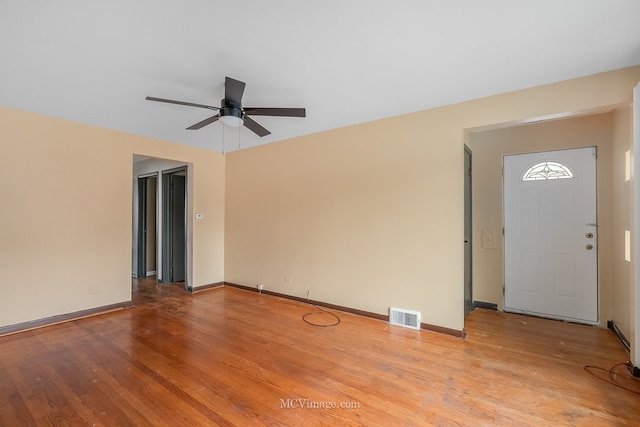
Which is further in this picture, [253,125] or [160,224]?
[160,224]

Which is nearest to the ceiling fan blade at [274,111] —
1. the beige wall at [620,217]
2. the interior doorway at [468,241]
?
the interior doorway at [468,241]

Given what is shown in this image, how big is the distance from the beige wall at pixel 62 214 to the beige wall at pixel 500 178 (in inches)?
194

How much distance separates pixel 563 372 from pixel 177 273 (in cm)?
602

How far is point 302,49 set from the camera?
214 cm

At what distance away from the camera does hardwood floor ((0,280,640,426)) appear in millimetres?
1874

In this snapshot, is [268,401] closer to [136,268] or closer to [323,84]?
[323,84]

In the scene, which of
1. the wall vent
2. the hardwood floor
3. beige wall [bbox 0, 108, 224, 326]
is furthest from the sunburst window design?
beige wall [bbox 0, 108, 224, 326]

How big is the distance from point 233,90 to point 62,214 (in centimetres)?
299

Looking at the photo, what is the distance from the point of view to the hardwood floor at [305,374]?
1874 mm

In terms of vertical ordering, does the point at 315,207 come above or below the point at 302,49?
below

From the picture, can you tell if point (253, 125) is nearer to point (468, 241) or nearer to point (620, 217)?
point (468, 241)

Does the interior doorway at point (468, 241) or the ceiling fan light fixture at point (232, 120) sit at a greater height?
the ceiling fan light fixture at point (232, 120)

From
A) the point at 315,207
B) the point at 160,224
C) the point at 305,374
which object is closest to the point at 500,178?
the point at 315,207

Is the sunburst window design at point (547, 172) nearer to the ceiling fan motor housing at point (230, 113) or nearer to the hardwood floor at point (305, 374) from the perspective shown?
the hardwood floor at point (305, 374)
